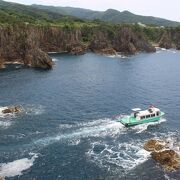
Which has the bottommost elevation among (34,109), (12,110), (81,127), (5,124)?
(5,124)

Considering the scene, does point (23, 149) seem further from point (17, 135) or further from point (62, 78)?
point (62, 78)

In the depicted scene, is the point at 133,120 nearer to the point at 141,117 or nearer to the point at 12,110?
the point at 141,117

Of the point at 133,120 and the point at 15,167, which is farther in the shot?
the point at 133,120

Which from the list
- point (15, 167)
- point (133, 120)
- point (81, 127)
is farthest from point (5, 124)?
point (133, 120)

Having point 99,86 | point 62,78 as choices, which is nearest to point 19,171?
point 99,86

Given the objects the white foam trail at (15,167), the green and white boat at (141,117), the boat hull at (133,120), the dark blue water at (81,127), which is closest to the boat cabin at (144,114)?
the green and white boat at (141,117)

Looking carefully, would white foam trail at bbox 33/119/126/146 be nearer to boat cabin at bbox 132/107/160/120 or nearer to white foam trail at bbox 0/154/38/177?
boat cabin at bbox 132/107/160/120

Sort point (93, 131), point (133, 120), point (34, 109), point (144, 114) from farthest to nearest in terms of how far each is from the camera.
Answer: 1. point (34, 109)
2. point (144, 114)
3. point (133, 120)
4. point (93, 131)

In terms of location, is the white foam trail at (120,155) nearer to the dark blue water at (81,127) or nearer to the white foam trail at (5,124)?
the dark blue water at (81,127)
